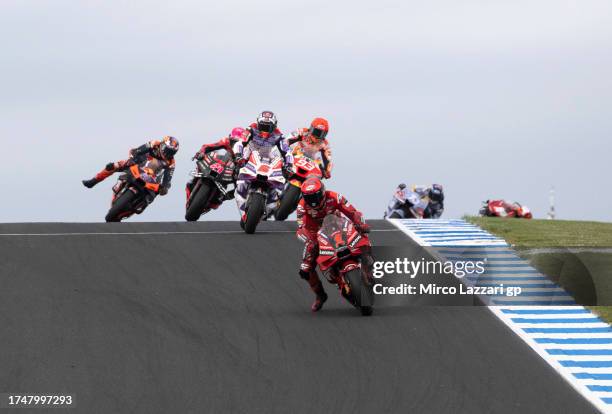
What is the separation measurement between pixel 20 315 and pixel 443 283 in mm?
5254

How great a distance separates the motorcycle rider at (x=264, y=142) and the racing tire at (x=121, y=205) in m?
3.84

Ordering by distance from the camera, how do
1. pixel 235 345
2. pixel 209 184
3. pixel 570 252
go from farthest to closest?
1. pixel 209 184
2. pixel 570 252
3. pixel 235 345

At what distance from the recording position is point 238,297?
1747cm

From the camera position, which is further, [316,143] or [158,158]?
[158,158]

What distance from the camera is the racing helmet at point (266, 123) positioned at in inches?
921

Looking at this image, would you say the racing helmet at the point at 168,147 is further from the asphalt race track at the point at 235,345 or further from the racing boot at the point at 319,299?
the racing boot at the point at 319,299

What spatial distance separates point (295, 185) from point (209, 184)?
300cm

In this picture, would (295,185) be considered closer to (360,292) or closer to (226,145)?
(226,145)

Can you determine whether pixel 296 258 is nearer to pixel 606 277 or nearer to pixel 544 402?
pixel 606 277

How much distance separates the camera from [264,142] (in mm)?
23359

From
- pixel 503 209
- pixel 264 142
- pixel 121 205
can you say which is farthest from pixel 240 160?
pixel 503 209

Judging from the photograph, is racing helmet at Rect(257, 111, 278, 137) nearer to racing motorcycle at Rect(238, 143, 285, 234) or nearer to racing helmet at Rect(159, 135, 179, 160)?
racing motorcycle at Rect(238, 143, 285, 234)

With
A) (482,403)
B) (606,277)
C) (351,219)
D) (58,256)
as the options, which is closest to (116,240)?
(58,256)

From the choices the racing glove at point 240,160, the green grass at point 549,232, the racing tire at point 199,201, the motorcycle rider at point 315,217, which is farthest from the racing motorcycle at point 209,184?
the motorcycle rider at point 315,217
